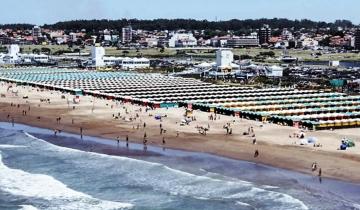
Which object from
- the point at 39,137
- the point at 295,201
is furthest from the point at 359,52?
the point at 295,201

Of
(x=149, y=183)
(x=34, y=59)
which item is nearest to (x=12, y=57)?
(x=34, y=59)

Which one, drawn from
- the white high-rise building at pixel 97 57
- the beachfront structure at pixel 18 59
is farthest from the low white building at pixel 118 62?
the beachfront structure at pixel 18 59

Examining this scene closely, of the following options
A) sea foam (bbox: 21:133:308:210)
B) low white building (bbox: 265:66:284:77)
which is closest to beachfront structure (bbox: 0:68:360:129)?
sea foam (bbox: 21:133:308:210)

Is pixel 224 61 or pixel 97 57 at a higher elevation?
pixel 97 57

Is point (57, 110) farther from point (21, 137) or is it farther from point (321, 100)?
point (321, 100)

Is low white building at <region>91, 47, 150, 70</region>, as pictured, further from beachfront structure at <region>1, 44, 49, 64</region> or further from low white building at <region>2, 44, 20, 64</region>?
low white building at <region>2, 44, 20, 64</region>

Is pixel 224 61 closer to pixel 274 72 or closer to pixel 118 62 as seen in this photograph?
pixel 274 72
